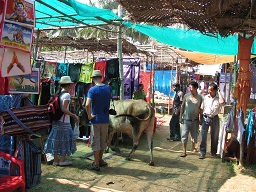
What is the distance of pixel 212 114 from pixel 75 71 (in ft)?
13.0

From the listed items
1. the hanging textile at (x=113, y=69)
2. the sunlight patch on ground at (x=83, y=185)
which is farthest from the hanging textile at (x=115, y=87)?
the sunlight patch on ground at (x=83, y=185)

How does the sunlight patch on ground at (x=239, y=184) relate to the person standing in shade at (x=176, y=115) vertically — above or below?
below

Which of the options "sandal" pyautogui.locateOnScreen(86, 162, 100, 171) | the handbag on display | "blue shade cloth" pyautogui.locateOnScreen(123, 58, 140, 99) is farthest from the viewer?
"blue shade cloth" pyautogui.locateOnScreen(123, 58, 140, 99)

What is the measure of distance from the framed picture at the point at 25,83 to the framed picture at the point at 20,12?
72 centimetres

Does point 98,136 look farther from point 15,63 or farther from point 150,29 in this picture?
point 150,29

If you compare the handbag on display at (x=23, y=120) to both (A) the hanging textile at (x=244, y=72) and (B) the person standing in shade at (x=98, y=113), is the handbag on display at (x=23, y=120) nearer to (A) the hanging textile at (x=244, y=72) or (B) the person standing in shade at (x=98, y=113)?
(B) the person standing in shade at (x=98, y=113)

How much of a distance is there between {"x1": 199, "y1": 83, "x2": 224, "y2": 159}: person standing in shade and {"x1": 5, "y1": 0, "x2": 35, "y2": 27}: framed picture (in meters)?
4.52

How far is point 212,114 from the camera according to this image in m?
6.61

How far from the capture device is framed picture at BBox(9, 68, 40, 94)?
3.74m

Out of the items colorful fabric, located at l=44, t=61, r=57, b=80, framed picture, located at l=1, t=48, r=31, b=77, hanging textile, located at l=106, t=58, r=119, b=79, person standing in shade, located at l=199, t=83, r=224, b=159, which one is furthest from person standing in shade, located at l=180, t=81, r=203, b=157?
framed picture, located at l=1, t=48, r=31, b=77

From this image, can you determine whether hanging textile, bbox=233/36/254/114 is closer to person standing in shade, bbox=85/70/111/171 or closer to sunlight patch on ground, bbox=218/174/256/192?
sunlight patch on ground, bbox=218/174/256/192

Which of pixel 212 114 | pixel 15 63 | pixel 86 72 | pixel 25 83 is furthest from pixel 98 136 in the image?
pixel 86 72

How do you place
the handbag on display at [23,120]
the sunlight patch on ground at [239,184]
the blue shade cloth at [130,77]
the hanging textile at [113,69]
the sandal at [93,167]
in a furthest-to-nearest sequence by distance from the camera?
1. the blue shade cloth at [130,77]
2. the hanging textile at [113,69]
3. the sandal at [93,167]
4. the sunlight patch on ground at [239,184]
5. the handbag on display at [23,120]

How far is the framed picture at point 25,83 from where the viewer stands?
3.74m
